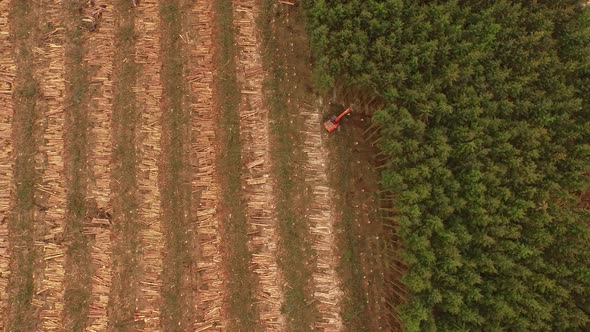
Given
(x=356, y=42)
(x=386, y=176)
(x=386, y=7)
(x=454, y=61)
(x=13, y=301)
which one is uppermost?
(x=386, y=7)

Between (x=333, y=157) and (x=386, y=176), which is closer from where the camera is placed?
(x=386, y=176)

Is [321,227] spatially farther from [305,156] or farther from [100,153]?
[100,153]

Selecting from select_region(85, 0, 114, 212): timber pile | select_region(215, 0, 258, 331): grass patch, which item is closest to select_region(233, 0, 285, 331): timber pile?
select_region(215, 0, 258, 331): grass patch

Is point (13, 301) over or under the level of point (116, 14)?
under

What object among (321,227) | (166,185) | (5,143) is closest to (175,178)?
(166,185)

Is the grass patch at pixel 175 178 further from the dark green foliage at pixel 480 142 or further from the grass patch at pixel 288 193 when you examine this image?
the dark green foliage at pixel 480 142

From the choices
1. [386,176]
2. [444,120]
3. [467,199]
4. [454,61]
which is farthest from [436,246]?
[454,61]

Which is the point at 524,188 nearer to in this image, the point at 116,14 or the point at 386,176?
the point at 386,176
